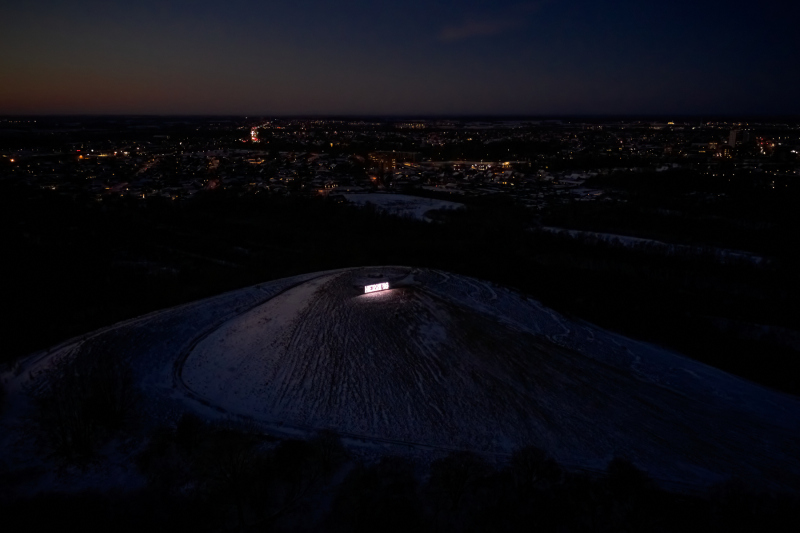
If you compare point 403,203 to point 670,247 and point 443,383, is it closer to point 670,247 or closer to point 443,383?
point 670,247

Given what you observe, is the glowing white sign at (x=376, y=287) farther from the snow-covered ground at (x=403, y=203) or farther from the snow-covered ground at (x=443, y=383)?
the snow-covered ground at (x=403, y=203)

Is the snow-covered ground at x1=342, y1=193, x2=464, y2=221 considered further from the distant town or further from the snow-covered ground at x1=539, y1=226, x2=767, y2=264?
the snow-covered ground at x1=539, y1=226, x2=767, y2=264

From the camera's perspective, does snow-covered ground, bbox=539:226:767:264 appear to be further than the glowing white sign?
Yes

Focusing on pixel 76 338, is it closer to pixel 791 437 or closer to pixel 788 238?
pixel 791 437

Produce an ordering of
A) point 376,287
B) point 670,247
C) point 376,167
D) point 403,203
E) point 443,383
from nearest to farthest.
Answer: point 443,383 → point 376,287 → point 670,247 → point 403,203 → point 376,167

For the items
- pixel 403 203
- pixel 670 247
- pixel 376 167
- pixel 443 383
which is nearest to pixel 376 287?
pixel 443 383

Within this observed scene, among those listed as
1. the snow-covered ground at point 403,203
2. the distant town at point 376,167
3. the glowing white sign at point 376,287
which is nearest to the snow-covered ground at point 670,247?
the distant town at point 376,167

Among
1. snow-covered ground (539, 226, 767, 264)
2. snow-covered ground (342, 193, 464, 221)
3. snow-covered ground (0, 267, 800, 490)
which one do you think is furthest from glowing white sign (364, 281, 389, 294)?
snow-covered ground (342, 193, 464, 221)

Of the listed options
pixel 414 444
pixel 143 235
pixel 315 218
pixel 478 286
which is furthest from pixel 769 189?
pixel 143 235
